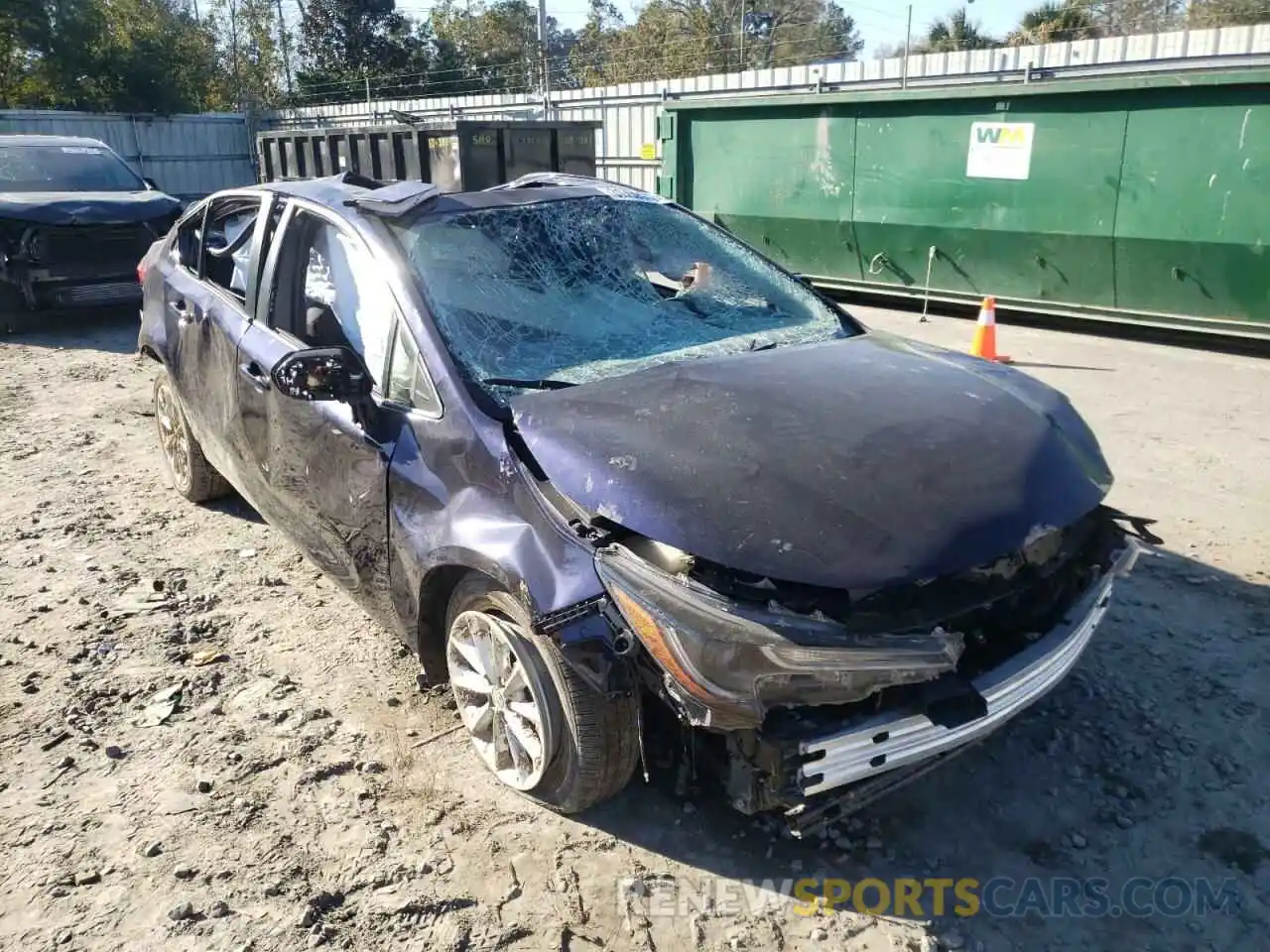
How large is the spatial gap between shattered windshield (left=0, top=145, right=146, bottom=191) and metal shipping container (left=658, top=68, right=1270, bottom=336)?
628 cm

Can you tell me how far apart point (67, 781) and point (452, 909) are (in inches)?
55.3

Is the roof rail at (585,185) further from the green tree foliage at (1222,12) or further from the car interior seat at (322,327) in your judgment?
the green tree foliage at (1222,12)

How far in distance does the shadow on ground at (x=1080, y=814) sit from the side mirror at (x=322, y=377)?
1473mm

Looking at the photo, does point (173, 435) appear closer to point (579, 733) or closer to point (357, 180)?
point (357, 180)

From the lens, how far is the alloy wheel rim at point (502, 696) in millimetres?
2626

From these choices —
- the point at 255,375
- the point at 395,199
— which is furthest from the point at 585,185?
the point at 255,375

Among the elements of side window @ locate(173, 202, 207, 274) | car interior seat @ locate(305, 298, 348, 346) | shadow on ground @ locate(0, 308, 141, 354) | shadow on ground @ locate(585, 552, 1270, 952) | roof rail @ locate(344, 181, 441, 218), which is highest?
roof rail @ locate(344, 181, 441, 218)

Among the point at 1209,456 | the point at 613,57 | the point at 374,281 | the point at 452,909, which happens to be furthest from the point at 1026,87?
the point at 613,57

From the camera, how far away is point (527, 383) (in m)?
2.93

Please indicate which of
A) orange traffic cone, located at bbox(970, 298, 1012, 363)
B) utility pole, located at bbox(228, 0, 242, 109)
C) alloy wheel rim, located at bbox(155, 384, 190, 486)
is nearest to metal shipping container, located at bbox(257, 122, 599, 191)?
orange traffic cone, located at bbox(970, 298, 1012, 363)

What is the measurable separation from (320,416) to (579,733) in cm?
150

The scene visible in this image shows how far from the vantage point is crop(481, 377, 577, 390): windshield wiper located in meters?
2.89

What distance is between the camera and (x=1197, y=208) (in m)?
8.06

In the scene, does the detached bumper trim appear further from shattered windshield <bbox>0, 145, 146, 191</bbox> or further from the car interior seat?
shattered windshield <bbox>0, 145, 146, 191</bbox>
